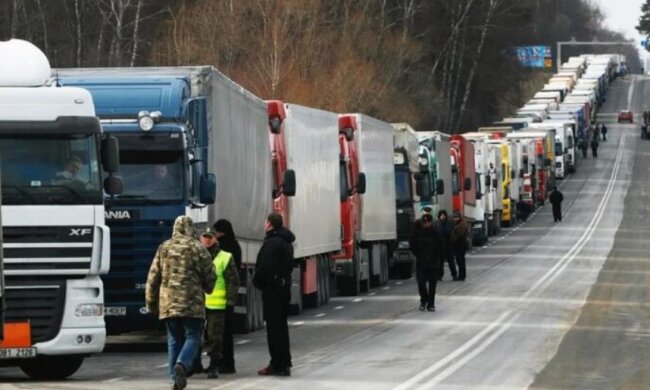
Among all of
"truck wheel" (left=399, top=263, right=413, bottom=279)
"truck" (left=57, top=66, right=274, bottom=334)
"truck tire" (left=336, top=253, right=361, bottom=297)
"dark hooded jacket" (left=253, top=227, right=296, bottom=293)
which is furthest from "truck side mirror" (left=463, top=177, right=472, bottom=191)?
"dark hooded jacket" (left=253, top=227, right=296, bottom=293)

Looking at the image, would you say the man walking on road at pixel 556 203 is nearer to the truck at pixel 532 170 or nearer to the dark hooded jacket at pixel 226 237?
the truck at pixel 532 170

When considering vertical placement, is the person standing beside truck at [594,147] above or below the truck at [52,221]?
below

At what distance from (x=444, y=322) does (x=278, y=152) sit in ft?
11.5

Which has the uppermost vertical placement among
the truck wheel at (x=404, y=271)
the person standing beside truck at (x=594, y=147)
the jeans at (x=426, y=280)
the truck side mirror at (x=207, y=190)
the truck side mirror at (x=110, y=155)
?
the truck side mirror at (x=110, y=155)

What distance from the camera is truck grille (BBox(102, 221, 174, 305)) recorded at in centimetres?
2345

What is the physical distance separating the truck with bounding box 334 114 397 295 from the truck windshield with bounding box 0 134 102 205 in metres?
17.5

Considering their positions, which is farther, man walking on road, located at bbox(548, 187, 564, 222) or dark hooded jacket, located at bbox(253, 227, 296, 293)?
man walking on road, located at bbox(548, 187, 564, 222)

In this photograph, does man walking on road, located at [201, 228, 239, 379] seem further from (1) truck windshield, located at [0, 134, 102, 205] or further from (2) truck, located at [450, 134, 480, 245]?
(2) truck, located at [450, 134, 480, 245]

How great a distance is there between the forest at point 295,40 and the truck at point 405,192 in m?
26.8

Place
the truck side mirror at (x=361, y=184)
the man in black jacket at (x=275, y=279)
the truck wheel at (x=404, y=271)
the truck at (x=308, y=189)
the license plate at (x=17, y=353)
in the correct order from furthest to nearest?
1. the truck wheel at (x=404, y=271)
2. the truck side mirror at (x=361, y=184)
3. the truck at (x=308, y=189)
4. the man in black jacket at (x=275, y=279)
5. the license plate at (x=17, y=353)

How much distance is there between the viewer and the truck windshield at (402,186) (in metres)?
46.2

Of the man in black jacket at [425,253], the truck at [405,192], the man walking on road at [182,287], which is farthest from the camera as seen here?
the truck at [405,192]

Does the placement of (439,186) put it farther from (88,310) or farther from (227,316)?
(88,310)

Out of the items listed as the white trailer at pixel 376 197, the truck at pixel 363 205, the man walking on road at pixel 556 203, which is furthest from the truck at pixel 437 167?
the man walking on road at pixel 556 203
